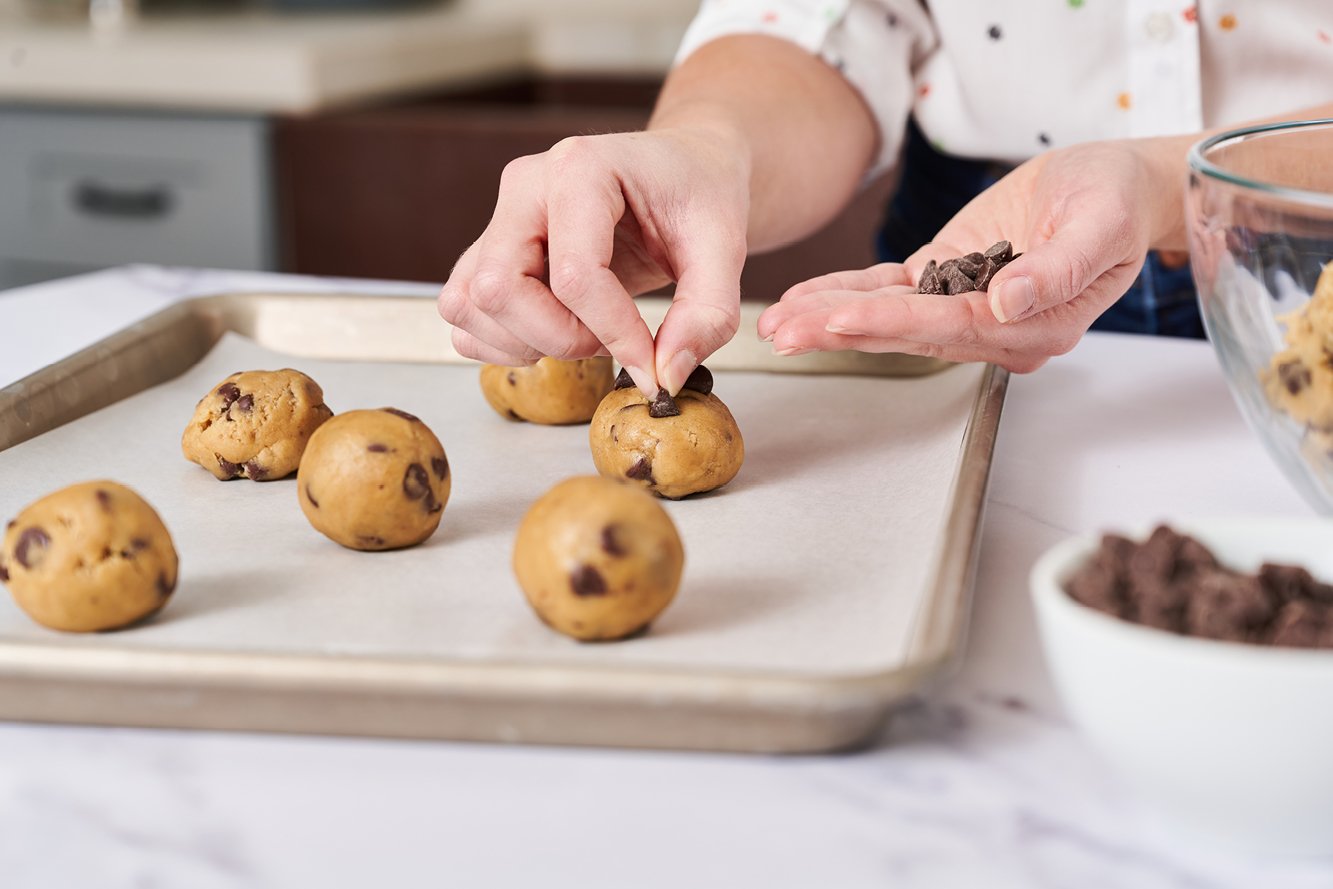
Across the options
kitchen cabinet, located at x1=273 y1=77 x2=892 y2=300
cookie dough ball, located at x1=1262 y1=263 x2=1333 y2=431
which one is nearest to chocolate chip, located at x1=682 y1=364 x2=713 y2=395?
cookie dough ball, located at x1=1262 y1=263 x2=1333 y2=431

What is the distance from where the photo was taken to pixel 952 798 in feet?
1.86

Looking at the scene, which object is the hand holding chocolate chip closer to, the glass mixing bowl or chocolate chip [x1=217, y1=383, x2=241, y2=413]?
the glass mixing bowl

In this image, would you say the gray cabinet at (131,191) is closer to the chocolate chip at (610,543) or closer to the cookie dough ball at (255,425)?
the cookie dough ball at (255,425)

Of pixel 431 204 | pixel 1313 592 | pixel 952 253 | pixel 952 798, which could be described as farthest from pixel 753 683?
pixel 431 204

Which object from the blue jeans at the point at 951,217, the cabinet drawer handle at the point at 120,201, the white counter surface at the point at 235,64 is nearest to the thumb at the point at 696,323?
the blue jeans at the point at 951,217

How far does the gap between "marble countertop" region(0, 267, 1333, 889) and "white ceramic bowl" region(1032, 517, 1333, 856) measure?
25mm

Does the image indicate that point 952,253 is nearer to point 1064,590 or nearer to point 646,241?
point 646,241

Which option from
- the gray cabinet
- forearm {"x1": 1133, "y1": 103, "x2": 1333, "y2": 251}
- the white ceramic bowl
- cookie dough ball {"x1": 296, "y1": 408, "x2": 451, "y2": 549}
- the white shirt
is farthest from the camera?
the gray cabinet

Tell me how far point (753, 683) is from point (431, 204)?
1988 millimetres

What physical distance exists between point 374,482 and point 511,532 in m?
0.09

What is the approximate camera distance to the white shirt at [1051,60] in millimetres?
1203

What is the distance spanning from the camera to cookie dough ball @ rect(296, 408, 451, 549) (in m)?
Result: 0.76

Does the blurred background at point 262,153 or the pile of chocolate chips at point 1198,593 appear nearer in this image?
the pile of chocolate chips at point 1198,593

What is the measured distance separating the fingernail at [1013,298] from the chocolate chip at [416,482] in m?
0.34
